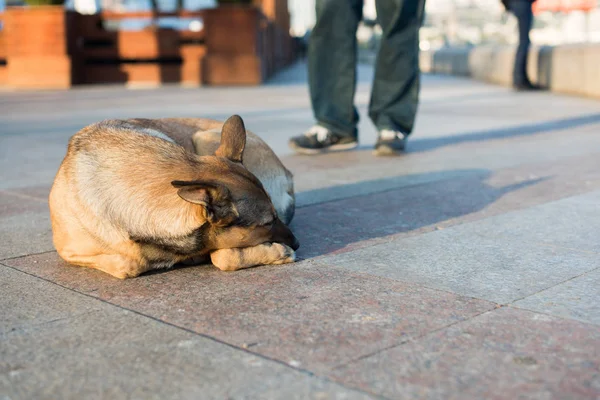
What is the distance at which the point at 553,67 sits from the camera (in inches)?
570

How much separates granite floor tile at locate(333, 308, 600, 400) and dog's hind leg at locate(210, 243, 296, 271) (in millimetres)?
968

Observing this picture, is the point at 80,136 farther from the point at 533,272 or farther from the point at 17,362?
the point at 533,272

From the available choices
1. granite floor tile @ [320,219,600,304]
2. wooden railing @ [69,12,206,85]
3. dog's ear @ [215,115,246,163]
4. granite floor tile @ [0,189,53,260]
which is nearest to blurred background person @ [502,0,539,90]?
wooden railing @ [69,12,206,85]

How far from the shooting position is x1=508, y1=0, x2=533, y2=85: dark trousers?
1447 cm

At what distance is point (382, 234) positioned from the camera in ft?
12.9

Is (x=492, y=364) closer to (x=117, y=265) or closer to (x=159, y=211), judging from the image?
(x=159, y=211)

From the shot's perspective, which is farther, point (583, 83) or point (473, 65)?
point (473, 65)

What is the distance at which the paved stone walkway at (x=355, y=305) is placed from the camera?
7.07 feet

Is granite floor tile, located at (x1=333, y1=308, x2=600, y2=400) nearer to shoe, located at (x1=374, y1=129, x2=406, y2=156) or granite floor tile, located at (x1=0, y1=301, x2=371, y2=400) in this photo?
granite floor tile, located at (x1=0, y1=301, x2=371, y2=400)

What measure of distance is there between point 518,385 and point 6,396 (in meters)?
1.26

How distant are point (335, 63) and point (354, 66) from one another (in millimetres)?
151

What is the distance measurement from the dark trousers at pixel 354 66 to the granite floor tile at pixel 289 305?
3416 millimetres

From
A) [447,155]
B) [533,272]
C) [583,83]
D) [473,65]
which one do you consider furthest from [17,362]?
[473,65]

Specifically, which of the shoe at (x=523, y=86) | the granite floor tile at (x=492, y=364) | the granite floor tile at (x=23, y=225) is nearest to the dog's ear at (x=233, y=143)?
the granite floor tile at (x=23, y=225)
